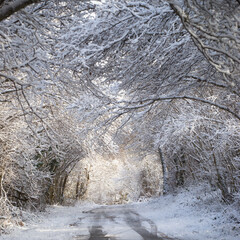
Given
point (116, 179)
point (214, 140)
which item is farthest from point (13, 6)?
point (116, 179)

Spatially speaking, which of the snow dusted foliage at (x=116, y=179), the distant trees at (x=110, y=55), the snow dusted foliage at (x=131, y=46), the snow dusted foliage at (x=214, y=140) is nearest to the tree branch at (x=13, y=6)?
the distant trees at (x=110, y=55)

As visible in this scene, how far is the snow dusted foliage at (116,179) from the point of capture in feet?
118

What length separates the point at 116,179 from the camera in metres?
46.6

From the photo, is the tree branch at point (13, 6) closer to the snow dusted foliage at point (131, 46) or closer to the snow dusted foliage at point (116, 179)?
the snow dusted foliage at point (131, 46)

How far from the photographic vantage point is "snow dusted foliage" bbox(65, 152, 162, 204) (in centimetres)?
3603

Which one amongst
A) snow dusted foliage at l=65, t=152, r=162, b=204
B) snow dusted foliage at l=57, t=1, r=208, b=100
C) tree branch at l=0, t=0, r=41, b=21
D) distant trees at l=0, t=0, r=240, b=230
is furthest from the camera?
snow dusted foliage at l=65, t=152, r=162, b=204

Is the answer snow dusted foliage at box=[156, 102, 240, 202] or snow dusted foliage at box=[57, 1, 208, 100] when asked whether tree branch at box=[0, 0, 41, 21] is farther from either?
snow dusted foliage at box=[156, 102, 240, 202]

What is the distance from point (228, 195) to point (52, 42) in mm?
9234

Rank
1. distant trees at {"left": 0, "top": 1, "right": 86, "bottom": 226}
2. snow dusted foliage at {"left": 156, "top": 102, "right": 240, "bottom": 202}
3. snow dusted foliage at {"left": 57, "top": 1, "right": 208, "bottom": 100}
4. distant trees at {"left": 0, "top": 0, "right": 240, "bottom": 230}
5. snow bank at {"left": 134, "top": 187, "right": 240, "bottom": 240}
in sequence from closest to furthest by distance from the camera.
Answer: distant trees at {"left": 0, "top": 0, "right": 240, "bottom": 230}, snow dusted foliage at {"left": 57, "top": 1, "right": 208, "bottom": 100}, distant trees at {"left": 0, "top": 1, "right": 86, "bottom": 226}, snow bank at {"left": 134, "top": 187, "right": 240, "bottom": 240}, snow dusted foliage at {"left": 156, "top": 102, "right": 240, "bottom": 202}

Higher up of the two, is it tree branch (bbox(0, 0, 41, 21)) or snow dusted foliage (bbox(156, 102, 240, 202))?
tree branch (bbox(0, 0, 41, 21))

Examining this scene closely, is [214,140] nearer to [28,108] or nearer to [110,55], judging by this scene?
[110,55]

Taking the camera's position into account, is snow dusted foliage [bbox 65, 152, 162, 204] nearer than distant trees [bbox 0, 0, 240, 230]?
No

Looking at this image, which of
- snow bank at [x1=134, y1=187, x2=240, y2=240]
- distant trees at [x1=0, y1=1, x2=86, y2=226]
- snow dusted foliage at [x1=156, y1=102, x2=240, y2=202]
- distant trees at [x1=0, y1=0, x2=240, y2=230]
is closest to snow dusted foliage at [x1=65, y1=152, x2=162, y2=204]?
snow bank at [x1=134, y1=187, x2=240, y2=240]

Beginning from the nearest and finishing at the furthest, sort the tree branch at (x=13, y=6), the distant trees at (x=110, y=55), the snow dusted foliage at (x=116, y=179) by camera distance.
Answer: the tree branch at (x=13, y=6) → the distant trees at (x=110, y=55) → the snow dusted foliage at (x=116, y=179)
